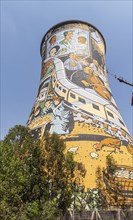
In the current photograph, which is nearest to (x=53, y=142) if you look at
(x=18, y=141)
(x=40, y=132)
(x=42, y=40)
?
(x=18, y=141)

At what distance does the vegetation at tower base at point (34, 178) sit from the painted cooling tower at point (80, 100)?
2.50 metres

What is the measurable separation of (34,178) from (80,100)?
22.6 feet

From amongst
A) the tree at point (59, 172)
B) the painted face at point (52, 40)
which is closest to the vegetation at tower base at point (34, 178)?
the tree at point (59, 172)

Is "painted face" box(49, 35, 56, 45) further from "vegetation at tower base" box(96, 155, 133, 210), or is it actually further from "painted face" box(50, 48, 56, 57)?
"vegetation at tower base" box(96, 155, 133, 210)

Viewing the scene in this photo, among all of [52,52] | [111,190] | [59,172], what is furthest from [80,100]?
[59,172]

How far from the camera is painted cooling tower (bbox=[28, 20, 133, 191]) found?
13.5 metres

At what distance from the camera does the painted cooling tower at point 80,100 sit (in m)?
13.5

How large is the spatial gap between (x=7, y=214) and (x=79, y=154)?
5.58 m

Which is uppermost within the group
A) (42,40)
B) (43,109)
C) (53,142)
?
(42,40)

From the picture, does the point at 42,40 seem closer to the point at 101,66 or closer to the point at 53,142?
the point at 101,66

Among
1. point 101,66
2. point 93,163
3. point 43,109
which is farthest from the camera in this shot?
point 101,66

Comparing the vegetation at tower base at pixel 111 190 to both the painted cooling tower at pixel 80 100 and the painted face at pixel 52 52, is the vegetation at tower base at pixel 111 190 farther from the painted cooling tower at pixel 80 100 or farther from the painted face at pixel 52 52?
the painted face at pixel 52 52

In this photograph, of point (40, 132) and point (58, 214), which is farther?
point (40, 132)

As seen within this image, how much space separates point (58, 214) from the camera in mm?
9289
